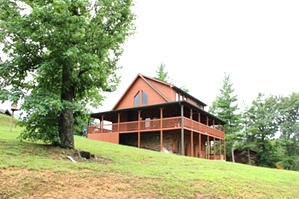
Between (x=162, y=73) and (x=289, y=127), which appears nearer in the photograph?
(x=289, y=127)

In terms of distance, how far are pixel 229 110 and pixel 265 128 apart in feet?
17.3

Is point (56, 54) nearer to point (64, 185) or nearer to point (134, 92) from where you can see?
point (64, 185)

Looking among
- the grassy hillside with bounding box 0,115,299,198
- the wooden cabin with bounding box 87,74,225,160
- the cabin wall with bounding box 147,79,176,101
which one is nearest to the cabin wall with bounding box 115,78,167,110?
the wooden cabin with bounding box 87,74,225,160

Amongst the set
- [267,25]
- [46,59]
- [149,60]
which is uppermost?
[149,60]

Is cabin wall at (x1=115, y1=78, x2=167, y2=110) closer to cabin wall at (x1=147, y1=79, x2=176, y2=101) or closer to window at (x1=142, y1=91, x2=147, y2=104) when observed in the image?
window at (x1=142, y1=91, x2=147, y2=104)

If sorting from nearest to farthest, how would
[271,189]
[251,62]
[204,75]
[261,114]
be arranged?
[271,189]
[261,114]
[251,62]
[204,75]

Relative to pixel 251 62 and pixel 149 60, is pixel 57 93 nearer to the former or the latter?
pixel 251 62

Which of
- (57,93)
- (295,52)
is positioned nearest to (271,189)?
(57,93)

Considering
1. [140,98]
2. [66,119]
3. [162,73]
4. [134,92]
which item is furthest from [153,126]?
[162,73]

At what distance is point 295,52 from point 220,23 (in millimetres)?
22595

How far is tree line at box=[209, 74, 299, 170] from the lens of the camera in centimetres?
3766

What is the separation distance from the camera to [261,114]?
128 ft

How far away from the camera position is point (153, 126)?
24.5 metres

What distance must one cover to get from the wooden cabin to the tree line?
925 cm
